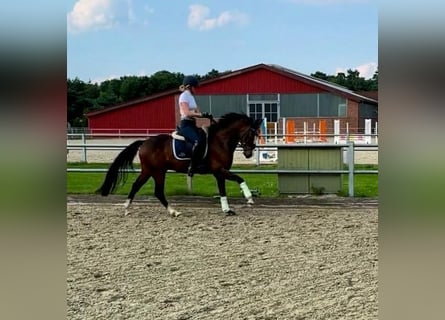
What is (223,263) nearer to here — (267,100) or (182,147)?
(182,147)

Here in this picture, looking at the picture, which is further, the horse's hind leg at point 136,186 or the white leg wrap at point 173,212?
the horse's hind leg at point 136,186

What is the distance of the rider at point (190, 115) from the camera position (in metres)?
6.68

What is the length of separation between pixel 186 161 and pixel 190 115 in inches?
25.3

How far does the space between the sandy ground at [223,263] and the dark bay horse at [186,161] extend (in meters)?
0.43

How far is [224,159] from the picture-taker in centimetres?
706

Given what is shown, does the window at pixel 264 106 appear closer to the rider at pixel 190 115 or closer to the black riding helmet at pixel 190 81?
the rider at pixel 190 115

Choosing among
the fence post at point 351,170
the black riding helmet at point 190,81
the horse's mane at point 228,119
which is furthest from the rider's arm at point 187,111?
the fence post at point 351,170

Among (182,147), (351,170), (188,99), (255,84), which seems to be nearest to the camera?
(188,99)

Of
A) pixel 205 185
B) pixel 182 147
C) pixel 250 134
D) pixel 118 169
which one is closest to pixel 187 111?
pixel 182 147

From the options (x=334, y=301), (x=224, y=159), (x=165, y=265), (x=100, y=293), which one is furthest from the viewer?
(x=224, y=159)

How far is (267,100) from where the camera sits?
110 ft

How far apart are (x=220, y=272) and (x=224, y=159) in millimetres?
3139
